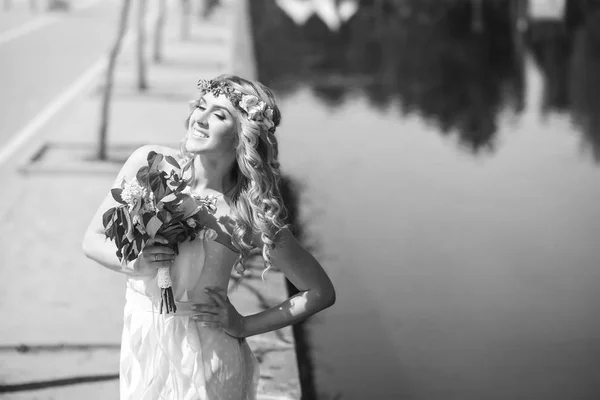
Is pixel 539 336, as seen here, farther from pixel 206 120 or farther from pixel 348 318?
pixel 206 120

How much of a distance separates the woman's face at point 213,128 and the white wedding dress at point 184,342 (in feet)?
0.99

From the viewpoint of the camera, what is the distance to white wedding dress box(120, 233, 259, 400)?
340 centimetres

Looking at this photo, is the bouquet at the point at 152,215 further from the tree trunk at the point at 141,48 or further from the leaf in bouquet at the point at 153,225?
the tree trunk at the point at 141,48

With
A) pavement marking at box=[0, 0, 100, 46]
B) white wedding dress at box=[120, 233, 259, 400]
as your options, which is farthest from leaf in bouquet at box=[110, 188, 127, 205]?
pavement marking at box=[0, 0, 100, 46]

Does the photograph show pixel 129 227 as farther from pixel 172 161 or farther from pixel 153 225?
pixel 172 161

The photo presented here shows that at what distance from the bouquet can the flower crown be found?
11.2 inches

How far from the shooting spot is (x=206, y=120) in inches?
133

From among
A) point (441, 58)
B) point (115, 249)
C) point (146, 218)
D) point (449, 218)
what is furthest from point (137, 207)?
point (441, 58)

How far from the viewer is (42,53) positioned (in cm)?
1877

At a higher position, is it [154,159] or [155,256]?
[154,159]

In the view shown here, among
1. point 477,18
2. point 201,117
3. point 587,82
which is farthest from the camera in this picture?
point 477,18

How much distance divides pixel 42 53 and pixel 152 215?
53.6 feet

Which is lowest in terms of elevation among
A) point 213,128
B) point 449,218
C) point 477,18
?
point 477,18

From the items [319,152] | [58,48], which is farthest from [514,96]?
[58,48]
